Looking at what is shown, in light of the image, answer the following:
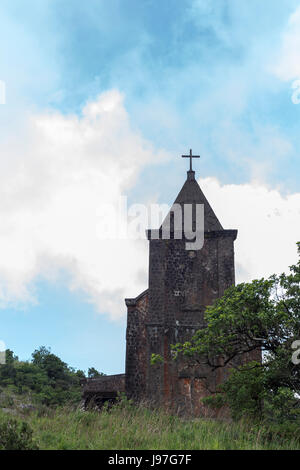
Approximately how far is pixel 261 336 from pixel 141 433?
4.73 m

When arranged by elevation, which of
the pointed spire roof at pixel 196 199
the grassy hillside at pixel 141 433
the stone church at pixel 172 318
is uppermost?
the pointed spire roof at pixel 196 199

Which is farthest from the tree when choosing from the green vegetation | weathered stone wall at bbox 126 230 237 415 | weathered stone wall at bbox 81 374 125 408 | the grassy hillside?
the green vegetation

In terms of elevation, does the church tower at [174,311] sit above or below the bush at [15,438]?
above

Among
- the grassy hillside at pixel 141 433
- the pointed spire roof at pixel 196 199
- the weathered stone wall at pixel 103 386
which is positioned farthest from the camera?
the pointed spire roof at pixel 196 199

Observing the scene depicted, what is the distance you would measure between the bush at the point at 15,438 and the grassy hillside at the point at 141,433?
0.12 m

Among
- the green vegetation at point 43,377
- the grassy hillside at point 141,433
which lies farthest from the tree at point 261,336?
the green vegetation at point 43,377

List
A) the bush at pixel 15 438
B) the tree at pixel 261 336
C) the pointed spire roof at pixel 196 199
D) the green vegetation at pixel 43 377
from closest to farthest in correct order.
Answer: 1. the bush at pixel 15 438
2. the tree at pixel 261 336
3. the pointed spire roof at pixel 196 199
4. the green vegetation at pixel 43 377

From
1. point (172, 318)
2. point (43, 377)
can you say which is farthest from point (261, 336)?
point (43, 377)

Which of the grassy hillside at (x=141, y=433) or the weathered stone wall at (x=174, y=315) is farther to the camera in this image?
the weathered stone wall at (x=174, y=315)

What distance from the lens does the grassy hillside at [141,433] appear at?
11109 millimetres

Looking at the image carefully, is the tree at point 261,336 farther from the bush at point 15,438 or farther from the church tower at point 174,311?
the church tower at point 174,311

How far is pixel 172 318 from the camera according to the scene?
25203 mm
